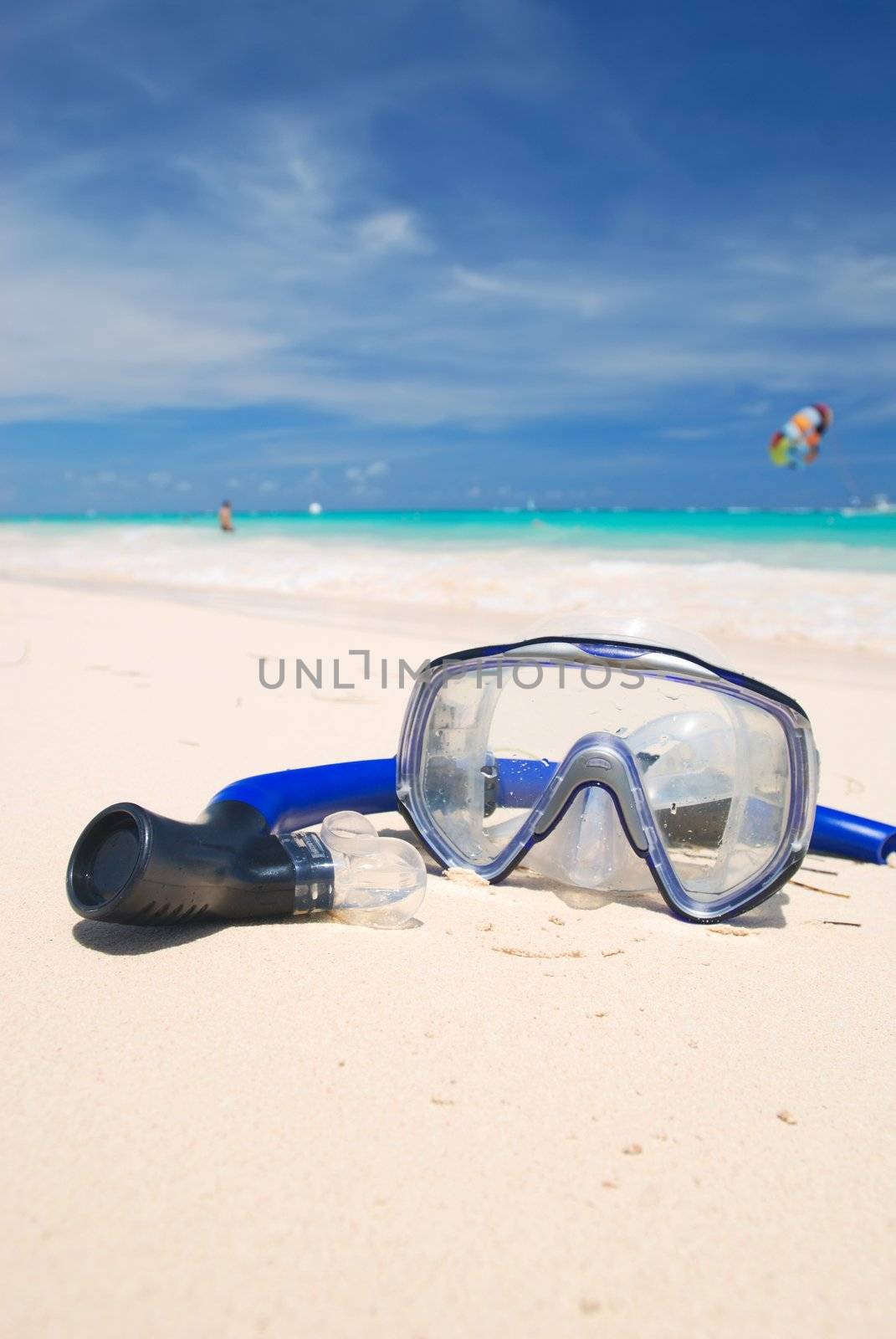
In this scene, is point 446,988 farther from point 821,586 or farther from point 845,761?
point 821,586

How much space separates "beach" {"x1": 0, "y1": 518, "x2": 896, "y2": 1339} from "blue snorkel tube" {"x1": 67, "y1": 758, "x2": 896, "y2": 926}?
8cm

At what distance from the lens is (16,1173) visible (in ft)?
4.04

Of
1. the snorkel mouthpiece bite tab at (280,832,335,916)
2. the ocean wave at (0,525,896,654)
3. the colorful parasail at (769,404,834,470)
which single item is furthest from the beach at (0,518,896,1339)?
the colorful parasail at (769,404,834,470)

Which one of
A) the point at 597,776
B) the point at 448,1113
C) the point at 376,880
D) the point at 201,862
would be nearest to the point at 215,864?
the point at 201,862

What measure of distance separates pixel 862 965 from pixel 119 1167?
1507 mm

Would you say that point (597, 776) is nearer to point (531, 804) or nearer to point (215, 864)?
point (531, 804)

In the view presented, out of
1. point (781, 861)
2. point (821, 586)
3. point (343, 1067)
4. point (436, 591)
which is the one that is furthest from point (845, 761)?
A: point (436, 591)

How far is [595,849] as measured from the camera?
90.8 inches

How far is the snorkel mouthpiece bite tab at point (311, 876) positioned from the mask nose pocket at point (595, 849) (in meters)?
0.52

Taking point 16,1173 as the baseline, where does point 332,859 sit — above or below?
above

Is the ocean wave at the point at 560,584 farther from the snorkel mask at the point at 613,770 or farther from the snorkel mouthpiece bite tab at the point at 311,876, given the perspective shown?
the snorkel mouthpiece bite tab at the point at 311,876

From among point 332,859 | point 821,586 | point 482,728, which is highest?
point 821,586

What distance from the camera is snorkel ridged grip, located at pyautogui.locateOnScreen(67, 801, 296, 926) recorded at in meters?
1.79

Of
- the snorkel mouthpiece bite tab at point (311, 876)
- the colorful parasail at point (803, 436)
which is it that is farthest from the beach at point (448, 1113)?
the colorful parasail at point (803, 436)
